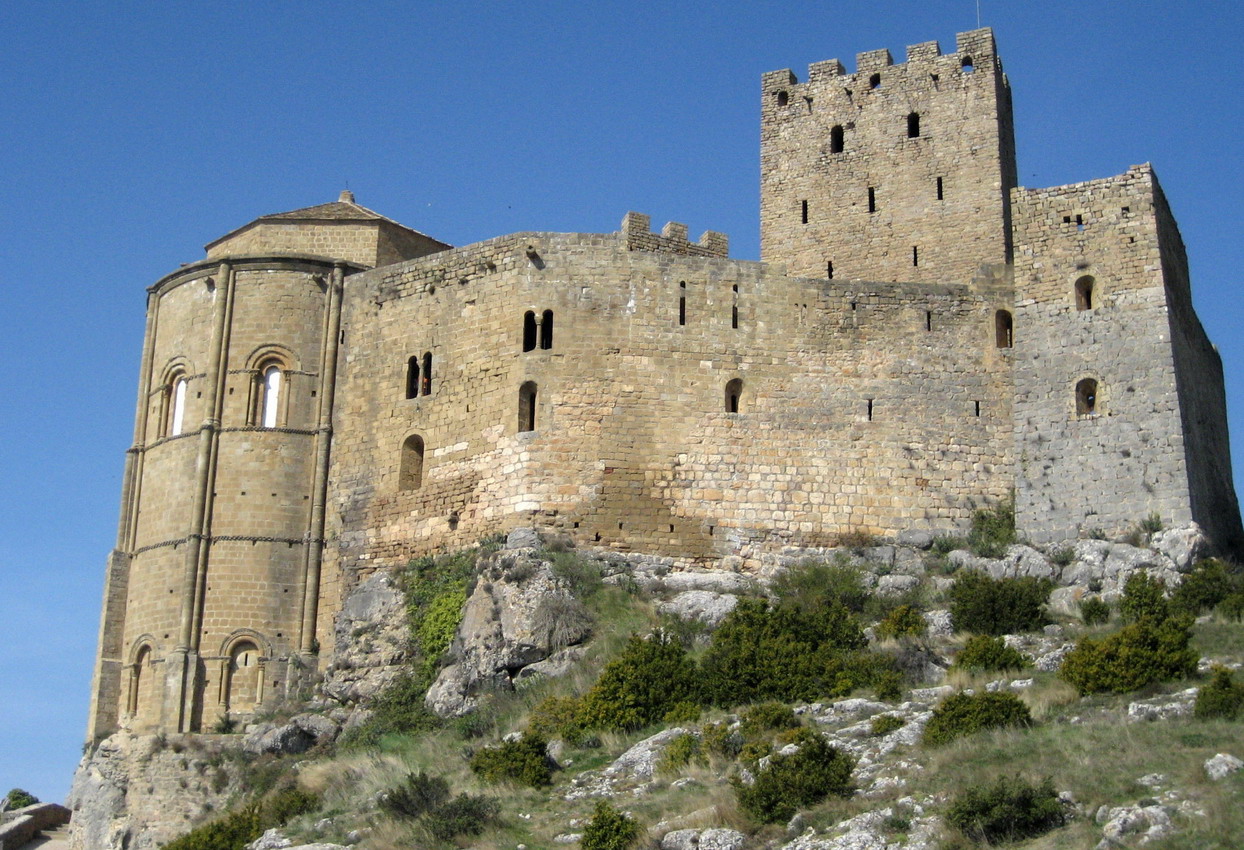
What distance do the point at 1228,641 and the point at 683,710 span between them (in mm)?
7226

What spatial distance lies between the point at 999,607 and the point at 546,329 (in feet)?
30.6

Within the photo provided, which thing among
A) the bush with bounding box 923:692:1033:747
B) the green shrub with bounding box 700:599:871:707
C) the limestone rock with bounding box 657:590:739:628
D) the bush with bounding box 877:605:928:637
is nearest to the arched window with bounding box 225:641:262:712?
the limestone rock with bounding box 657:590:739:628

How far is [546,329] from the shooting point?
3039 cm

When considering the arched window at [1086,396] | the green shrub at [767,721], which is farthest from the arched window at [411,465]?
the arched window at [1086,396]

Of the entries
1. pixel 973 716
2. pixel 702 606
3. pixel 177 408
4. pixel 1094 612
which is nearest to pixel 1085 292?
pixel 1094 612

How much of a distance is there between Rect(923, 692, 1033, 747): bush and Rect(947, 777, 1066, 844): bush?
2.57 meters

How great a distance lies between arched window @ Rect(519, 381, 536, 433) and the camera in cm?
2984

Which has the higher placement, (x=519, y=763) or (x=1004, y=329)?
(x=1004, y=329)

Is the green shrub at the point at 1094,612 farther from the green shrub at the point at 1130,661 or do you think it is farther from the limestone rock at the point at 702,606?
the limestone rock at the point at 702,606

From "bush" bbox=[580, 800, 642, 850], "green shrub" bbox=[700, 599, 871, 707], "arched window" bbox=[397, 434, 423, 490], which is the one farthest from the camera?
"arched window" bbox=[397, 434, 423, 490]

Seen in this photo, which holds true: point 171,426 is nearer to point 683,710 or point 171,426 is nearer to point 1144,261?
point 683,710

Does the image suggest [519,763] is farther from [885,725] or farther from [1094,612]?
[1094,612]

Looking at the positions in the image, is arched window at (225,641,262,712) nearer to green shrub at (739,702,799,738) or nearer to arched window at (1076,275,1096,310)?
green shrub at (739,702,799,738)

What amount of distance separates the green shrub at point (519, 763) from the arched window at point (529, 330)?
8.59 meters
